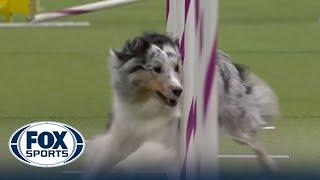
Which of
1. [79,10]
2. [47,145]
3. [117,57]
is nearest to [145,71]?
[117,57]

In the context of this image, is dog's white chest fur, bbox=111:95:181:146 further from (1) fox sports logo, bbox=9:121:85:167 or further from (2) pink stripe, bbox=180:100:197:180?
(2) pink stripe, bbox=180:100:197:180

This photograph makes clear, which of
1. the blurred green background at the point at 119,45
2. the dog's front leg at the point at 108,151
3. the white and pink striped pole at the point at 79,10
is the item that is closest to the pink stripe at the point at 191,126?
the blurred green background at the point at 119,45

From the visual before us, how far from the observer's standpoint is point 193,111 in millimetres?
3492

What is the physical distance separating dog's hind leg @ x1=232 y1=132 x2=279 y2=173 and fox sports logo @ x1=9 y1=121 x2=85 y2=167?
111 cm

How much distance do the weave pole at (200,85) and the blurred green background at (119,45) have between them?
3.11 feet

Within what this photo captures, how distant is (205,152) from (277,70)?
16.6 ft

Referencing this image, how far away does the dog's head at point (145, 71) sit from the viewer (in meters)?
3.99

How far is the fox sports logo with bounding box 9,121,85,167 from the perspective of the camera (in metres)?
4.16

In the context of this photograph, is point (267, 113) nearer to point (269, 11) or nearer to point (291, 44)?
point (291, 44)

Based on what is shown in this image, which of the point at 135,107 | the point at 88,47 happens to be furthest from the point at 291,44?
the point at 135,107

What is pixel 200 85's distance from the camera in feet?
10.6

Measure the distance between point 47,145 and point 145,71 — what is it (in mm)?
518

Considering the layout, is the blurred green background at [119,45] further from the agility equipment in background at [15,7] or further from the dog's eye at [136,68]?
the dog's eye at [136,68]

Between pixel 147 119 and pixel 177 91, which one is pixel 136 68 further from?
pixel 177 91
